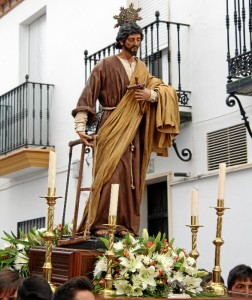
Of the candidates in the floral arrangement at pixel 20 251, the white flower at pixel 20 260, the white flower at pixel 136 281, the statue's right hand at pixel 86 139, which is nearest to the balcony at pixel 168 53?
the floral arrangement at pixel 20 251

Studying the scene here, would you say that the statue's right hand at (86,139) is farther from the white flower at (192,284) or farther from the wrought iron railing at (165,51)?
the wrought iron railing at (165,51)

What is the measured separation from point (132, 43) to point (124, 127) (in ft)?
2.11

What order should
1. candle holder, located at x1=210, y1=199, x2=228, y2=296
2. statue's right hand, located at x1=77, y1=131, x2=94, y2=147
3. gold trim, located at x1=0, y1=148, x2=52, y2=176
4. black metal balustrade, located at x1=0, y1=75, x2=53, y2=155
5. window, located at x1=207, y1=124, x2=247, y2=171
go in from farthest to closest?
black metal balustrade, located at x1=0, y1=75, x2=53, y2=155
gold trim, located at x1=0, y1=148, x2=52, y2=176
window, located at x1=207, y1=124, x2=247, y2=171
statue's right hand, located at x1=77, y1=131, x2=94, y2=147
candle holder, located at x1=210, y1=199, x2=228, y2=296

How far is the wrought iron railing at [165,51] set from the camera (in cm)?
1220

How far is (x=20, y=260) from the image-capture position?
7047 millimetres

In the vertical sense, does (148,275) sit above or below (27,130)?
below

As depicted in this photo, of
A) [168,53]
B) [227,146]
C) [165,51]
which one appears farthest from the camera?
[165,51]

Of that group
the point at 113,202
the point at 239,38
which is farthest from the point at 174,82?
the point at 113,202

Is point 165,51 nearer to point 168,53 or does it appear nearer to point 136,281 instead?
point 168,53

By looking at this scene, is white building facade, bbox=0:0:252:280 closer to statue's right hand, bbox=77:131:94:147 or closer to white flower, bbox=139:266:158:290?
statue's right hand, bbox=77:131:94:147

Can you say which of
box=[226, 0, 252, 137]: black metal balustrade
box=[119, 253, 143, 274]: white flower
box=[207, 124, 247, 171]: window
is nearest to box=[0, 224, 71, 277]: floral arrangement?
box=[119, 253, 143, 274]: white flower

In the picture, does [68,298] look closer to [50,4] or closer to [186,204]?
[186,204]

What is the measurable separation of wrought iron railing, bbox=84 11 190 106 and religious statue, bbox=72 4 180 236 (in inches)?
204

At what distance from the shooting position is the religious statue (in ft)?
21.8
